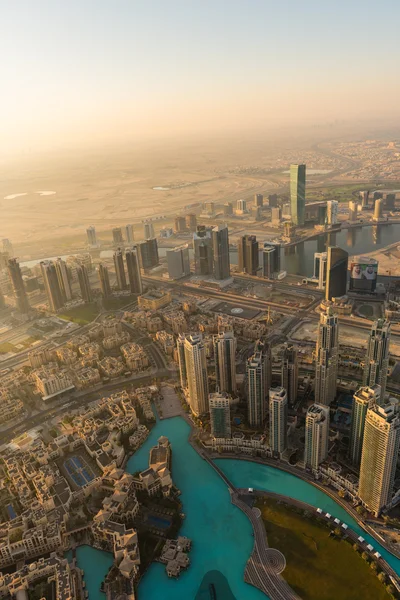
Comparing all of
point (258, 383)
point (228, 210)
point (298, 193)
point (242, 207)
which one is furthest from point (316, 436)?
point (242, 207)

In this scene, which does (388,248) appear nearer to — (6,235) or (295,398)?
(295,398)

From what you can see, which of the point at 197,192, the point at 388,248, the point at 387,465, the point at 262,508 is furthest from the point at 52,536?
the point at 197,192

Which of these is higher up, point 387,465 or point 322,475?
point 387,465

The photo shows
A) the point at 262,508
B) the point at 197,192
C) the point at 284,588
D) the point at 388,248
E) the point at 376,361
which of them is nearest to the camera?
the point at 284,588

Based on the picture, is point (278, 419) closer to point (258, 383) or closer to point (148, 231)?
point (258, 383)

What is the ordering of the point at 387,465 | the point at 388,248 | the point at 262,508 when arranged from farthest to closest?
the point at 388,248 < the point at 262,508 < the point at 387,465

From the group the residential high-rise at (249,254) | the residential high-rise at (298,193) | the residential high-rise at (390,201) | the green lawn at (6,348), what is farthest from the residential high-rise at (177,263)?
the residential high-rise at (390,201)

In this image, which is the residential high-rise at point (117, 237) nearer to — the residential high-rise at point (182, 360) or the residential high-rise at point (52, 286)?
the residential high-rise at point (52, 286)
